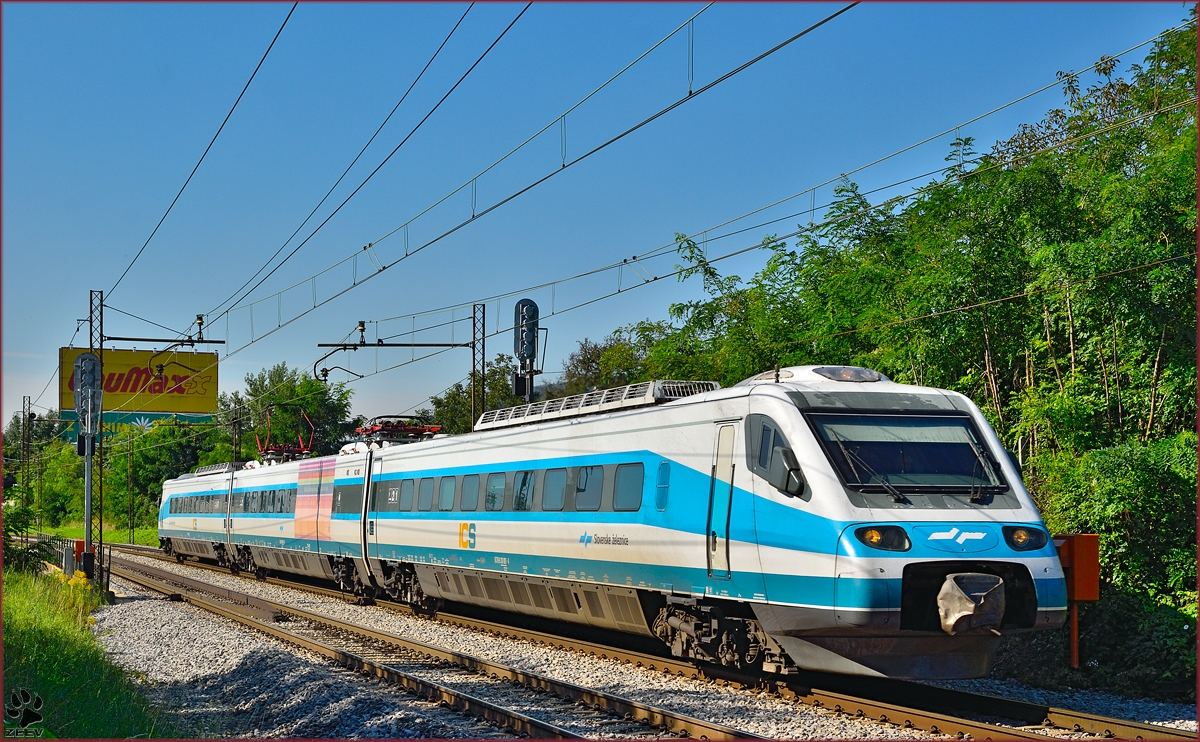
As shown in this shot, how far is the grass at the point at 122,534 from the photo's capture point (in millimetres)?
64688

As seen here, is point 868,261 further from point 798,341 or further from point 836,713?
point 836,713

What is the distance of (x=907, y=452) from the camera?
36.7 ft

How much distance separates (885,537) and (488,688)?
510 cm

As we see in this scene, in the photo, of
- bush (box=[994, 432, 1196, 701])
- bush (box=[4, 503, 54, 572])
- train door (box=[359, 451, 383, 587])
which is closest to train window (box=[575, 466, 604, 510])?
bush (box=[994, 432, 1196, 701])

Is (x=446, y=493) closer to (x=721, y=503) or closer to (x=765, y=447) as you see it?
(x=721, y=503)

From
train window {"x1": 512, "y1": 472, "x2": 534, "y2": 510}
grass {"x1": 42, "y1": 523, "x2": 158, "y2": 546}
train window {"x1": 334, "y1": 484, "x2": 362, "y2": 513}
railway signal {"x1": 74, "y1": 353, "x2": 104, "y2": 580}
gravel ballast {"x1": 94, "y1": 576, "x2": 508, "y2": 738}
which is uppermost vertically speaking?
railway signal {"x1": 74, "y1": 353, "x2": 104, "y2": 580}

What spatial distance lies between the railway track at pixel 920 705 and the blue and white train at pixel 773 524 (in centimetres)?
33

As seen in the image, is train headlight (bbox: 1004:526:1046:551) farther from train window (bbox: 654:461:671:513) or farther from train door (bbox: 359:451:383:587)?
train door (bbox: 359:451:383:587)

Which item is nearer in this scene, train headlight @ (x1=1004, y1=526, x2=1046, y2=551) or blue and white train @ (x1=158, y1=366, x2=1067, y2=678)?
blue and white train @ (x1=158, y1=366, x2=1067, y2=678)

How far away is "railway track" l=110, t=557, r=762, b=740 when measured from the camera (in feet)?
33.7

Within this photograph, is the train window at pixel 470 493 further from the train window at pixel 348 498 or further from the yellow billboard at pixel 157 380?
the yellow billboard at pixel 157 380

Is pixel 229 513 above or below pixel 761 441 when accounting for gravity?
below

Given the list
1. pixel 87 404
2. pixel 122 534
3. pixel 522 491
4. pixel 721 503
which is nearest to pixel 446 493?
pixel 522 491

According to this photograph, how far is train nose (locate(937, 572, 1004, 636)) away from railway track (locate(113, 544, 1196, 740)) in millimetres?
815
